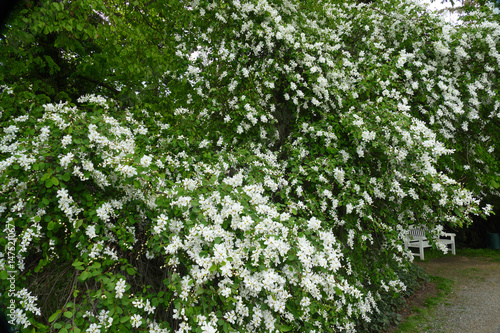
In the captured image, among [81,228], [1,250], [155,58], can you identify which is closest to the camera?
[1,250]

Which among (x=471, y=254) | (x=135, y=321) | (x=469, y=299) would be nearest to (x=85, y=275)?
(x=135, y=321)

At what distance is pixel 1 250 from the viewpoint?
1.86 m

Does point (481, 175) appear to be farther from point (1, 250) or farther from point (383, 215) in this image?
point (1, 250)

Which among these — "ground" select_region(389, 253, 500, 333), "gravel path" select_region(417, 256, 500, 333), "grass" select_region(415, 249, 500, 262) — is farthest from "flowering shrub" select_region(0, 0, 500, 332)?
"grass" select_region(415, 249, 500, 262)

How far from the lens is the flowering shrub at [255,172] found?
6.26ft

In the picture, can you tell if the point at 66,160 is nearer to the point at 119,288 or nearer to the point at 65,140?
the point at 65,140

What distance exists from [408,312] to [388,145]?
3437mm

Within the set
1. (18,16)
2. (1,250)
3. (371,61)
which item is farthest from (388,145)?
(18,16)

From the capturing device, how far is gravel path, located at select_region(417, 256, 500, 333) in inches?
176

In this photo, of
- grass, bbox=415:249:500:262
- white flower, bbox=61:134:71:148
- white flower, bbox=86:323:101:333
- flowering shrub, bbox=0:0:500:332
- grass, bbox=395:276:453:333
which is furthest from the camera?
grass, bbox=415:249:500:262

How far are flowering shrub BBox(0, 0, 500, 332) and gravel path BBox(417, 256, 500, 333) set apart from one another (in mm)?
1652

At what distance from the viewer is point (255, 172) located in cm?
327

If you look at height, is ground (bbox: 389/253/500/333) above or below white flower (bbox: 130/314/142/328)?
below

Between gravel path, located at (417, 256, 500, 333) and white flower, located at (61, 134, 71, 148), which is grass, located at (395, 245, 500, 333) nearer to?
gravel path, located at (417, 256, 500, 333)
